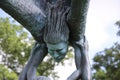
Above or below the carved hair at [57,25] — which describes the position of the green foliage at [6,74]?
above

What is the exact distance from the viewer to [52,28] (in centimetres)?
287

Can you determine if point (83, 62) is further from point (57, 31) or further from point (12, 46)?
point (12, 46)

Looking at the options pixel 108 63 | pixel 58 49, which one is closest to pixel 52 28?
pixel 58 49

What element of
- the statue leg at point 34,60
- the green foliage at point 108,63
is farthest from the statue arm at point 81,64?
the green foliage at point 108,63

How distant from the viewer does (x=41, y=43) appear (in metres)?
3.04

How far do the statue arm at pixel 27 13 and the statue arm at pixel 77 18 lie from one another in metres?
0.24

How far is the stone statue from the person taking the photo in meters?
2.85

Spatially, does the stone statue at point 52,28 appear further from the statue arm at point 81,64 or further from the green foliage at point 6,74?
the green foliage at point 6,74

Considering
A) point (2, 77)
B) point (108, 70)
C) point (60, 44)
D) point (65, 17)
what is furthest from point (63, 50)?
point (108, 70)

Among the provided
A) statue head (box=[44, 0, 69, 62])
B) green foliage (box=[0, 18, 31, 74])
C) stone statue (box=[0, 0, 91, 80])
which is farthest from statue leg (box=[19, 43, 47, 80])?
green foliage (box=[0, 18, 31, 74])

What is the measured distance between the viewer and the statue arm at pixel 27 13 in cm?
284

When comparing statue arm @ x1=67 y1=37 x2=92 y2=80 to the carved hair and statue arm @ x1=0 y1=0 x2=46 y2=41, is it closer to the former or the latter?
the carved hair

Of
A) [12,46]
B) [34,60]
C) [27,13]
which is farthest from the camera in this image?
[12,46]

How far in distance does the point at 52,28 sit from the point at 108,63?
1006 inches
